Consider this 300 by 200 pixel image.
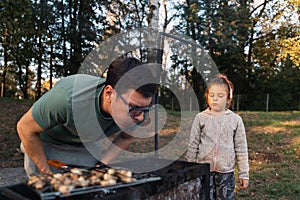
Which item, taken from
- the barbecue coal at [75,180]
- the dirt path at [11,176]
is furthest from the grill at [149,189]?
the dirt path at [11,176]

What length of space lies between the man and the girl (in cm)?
97

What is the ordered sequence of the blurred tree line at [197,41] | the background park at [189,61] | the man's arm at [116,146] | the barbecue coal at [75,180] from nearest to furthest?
the barbecue coal at [75,180], the man's arm at [116,146], the background park at [189,61], the blurred tree line at [197,41]

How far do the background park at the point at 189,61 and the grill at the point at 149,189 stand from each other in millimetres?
2088

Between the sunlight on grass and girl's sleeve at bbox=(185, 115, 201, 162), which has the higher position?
girl's sleeve at bbox=(185, 115, 201, 162)

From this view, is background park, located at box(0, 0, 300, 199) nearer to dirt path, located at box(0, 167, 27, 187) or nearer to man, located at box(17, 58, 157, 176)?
dirt path, located at box(0, 167, 27, 187)

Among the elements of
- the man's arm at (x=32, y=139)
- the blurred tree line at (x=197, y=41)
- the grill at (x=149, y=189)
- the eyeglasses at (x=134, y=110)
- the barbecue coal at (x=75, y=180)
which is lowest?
the grill at (x=149, y=189)

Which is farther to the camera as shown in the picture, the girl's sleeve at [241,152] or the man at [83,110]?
the girl's sleeve at [241,152]

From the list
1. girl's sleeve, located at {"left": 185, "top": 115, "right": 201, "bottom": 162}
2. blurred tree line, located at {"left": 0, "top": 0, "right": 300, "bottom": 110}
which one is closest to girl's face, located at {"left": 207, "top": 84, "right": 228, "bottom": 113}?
girl's sleeve, located at {"left": 185, "top": 115, "right": 201, "bottom": 162}

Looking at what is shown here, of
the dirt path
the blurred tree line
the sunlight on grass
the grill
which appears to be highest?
the blurred tree line

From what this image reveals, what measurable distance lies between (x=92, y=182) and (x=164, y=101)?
46.1ft

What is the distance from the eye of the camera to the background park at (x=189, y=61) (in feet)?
18.6

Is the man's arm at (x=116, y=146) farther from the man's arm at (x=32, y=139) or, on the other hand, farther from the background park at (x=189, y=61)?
the background park at (x=189, y=61)

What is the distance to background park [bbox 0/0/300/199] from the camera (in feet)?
18.6

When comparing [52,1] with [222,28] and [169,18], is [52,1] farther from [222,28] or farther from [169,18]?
[222,28]
